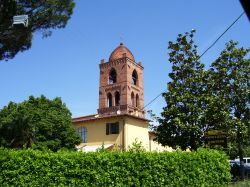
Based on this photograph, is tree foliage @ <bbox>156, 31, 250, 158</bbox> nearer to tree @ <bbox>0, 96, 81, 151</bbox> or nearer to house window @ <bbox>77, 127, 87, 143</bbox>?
tree @ <bbox>0, 96, 81, 151</bbox>

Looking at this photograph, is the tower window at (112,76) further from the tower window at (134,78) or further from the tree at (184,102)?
the tree at (184,102)

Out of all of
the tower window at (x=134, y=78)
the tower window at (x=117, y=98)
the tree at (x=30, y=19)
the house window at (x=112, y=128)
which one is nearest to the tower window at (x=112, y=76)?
the tower window at (x=117, y=98)

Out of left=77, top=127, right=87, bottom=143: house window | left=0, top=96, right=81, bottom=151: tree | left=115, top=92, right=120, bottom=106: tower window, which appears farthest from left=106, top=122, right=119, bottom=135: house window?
left=115, top=92, right=120, bottom=106: tower window

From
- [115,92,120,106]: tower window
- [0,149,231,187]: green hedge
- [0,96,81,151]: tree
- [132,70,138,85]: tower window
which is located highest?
[132,70,138,85]: tower window

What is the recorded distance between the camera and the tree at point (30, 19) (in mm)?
14827

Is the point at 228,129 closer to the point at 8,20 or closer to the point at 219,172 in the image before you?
the point at 219,172

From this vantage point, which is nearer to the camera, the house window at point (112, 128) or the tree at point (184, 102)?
the tree at point (184, 102)

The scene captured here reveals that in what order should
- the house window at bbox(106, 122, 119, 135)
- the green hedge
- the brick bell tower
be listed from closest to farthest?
the green hedge
the house window at bbox(106, 122, 119, 135)
the brick bell tower

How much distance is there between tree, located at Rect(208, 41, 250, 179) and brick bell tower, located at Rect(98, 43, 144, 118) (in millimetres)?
42314

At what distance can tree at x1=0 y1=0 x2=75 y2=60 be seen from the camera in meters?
14.8

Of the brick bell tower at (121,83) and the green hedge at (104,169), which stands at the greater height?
the brick bell tower at (121,83)

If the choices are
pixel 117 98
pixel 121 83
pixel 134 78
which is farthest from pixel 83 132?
pixel 134 78

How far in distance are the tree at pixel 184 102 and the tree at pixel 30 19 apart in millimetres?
9349

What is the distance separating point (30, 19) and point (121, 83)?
175 ft
